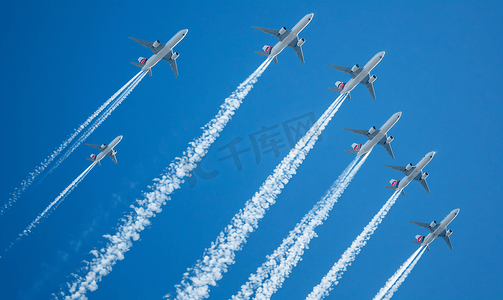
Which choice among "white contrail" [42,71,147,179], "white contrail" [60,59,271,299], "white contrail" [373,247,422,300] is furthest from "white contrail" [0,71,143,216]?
"white contrail" [373,247,422,300]

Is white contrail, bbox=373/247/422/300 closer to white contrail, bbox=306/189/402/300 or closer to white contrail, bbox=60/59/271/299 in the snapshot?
white contrail, bbox=306/189/402/300

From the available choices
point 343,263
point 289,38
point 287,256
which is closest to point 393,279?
point 343,263

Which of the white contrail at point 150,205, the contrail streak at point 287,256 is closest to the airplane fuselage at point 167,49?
the white contrail at point 150,205

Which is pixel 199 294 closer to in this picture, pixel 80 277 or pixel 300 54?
pixel 80 277

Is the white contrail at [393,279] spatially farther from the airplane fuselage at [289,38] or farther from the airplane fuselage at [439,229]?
the airplane fuselage at [289,38]

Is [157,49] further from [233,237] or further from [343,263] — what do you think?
[343,263]
